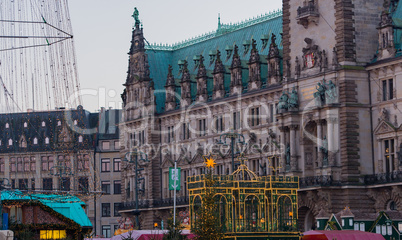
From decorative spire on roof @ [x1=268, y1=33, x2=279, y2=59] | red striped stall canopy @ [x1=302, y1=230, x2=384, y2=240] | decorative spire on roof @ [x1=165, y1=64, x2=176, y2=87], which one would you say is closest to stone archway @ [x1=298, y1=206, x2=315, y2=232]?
decorative spire on roof @ [x1=268, y1=33, x2=279, y2=59]

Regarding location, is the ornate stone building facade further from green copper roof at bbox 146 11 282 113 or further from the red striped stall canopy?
the red striped stall canopy

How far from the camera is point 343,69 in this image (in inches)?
3959

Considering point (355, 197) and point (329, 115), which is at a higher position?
point (329, 115)

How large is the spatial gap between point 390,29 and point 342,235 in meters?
27.9

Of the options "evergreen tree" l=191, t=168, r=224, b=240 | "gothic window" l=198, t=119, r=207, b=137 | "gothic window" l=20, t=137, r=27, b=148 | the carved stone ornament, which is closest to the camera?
"evergreen tree" l=191, t=168, r=224, b=240

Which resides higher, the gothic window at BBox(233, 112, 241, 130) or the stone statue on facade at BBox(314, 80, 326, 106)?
the stone statue on facade at BBox(314, 80, 326, 106)

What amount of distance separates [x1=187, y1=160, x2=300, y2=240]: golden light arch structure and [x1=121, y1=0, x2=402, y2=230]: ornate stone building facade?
1290 cm

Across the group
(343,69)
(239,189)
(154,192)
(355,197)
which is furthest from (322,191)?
(154,192)

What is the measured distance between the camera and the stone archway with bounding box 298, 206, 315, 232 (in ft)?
345

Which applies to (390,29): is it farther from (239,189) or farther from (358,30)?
(239,189)

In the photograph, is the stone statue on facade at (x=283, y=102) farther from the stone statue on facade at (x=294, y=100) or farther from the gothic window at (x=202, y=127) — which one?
the gothic window at (x=202, y=127)

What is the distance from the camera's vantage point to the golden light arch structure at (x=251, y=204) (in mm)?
69188

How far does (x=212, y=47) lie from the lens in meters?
136

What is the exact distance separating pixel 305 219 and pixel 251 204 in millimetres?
35225
